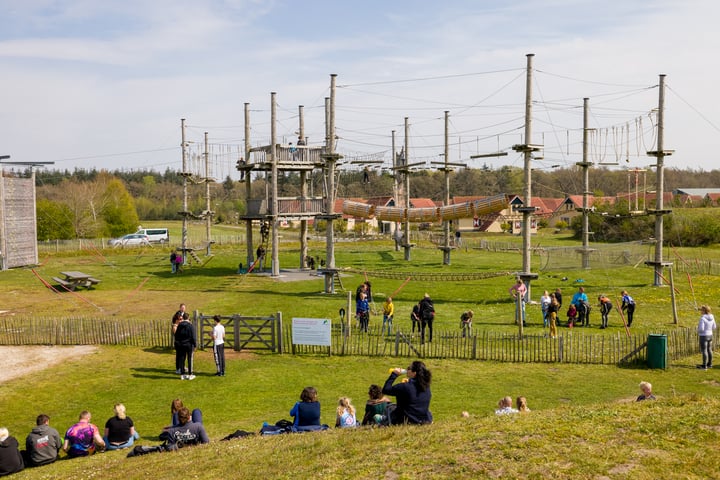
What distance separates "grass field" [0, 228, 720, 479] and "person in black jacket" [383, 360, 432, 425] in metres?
0.44

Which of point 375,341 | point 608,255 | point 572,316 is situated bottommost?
point 375,341

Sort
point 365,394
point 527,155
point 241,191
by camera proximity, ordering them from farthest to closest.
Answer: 1. point 241,191
2. point 527,155
3. point 365,394

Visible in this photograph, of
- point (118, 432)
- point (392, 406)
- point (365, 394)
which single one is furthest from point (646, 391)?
point (118, 432)

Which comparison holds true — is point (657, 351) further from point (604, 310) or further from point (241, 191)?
point (241, 191)

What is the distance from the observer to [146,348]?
75.9 ft

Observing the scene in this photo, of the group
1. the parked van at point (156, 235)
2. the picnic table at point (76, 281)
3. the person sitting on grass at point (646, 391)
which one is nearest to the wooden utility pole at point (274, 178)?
the picnic table at point (76, 281)

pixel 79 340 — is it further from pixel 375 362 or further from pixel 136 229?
pixel 136 229

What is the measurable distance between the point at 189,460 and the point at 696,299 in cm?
2862

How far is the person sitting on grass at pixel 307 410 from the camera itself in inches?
498

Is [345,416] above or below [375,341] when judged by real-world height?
above

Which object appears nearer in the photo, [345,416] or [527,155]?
[345,416]

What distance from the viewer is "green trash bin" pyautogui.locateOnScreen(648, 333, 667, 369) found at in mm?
19656

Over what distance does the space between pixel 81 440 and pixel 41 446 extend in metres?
0.75

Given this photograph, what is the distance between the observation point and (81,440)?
13.1 meters
